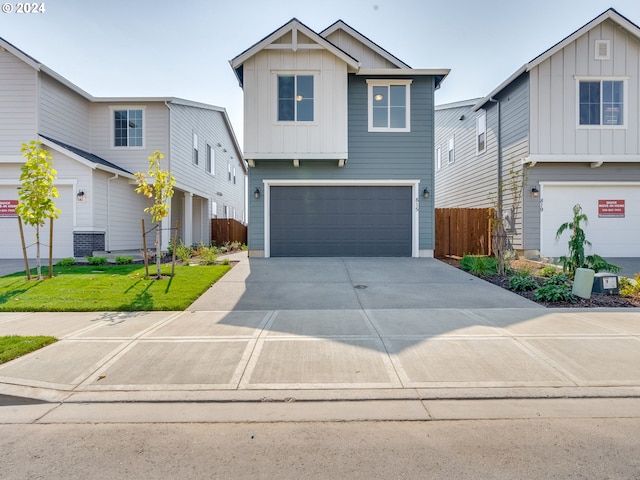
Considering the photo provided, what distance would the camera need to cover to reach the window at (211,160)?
62.5ft

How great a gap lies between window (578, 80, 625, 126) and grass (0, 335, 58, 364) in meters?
15.3

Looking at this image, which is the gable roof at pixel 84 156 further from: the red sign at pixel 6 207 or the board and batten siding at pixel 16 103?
the red sign at pixel 6 207

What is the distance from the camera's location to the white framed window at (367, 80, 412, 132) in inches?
474

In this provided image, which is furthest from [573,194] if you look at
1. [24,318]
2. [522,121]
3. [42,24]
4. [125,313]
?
[42,24]

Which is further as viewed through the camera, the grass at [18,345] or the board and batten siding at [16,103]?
the board and batten siding at [16,103]

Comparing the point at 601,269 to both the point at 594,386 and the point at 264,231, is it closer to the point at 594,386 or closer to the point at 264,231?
the point at 594,386

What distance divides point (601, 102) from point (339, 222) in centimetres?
971

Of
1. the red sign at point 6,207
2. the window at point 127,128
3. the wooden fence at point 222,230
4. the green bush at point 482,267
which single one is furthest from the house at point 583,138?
the red sign at point 6,207

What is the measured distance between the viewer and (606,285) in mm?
7156

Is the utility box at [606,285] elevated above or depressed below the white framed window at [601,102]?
below

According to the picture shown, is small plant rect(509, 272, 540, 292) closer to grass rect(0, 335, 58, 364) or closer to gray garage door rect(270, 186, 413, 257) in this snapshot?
gray garage door rect(270, 186, 413, 257)

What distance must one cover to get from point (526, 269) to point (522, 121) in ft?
20.7

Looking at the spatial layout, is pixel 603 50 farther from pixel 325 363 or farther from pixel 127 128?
pixel 127 128

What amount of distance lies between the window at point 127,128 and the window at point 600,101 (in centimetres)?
1639
